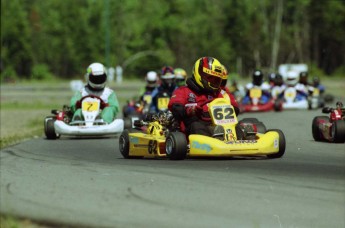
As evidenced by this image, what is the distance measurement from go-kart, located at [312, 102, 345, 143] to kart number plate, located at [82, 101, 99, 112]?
4.08 meters

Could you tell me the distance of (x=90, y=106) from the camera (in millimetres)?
15438

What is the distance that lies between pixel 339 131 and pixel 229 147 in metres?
3.29

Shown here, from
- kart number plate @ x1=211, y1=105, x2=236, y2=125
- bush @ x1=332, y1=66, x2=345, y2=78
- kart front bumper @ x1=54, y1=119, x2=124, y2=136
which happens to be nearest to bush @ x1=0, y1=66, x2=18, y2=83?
bush @ x1=332, y1=66, x2=345, y2=78

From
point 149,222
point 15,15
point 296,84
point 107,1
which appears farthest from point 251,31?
point 149,222

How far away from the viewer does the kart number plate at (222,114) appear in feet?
33.3

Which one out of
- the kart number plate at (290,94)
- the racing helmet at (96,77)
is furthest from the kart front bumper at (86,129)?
the kart number plate at (290,94)

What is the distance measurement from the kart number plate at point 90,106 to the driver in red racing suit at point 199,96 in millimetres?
4845

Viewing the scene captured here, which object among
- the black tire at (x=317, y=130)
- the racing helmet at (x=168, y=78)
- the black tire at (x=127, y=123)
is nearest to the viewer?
the black tire at (x=317, y=130)

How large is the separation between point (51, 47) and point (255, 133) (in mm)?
65630

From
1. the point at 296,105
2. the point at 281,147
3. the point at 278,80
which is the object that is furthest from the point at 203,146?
the point at 278,80

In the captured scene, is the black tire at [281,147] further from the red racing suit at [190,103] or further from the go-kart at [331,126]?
the go-kart at [331,126]

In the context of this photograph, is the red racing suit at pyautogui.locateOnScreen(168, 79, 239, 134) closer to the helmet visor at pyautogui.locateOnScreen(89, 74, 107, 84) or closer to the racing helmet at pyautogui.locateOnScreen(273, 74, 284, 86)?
the helmet visor at pyautogui.locateOnScreen(89, 74, 107, 84)

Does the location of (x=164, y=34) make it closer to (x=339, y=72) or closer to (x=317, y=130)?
(x=339, y=72)

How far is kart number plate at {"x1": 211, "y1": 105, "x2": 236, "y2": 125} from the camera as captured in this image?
10.2 m
